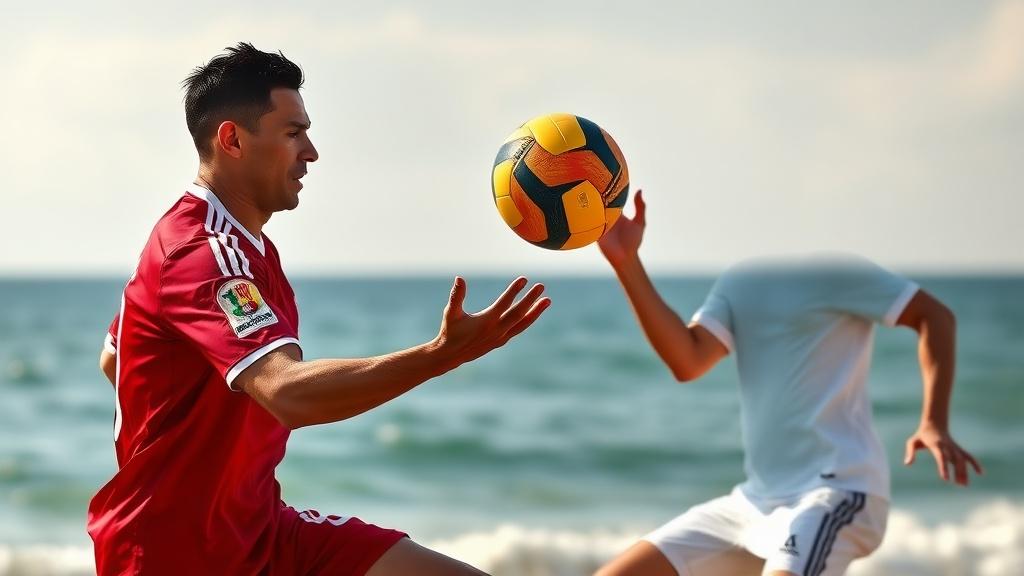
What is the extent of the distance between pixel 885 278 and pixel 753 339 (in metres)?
0.57

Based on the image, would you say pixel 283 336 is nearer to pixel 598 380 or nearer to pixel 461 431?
pixel 461 431

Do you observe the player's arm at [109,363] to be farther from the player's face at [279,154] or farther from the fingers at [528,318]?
the fingers at [528,318]

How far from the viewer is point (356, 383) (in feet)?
9.88

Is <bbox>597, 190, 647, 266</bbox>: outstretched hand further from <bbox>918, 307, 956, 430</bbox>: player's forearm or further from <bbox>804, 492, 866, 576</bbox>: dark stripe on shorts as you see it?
Result: <bbox>804, 492, 866, 576</bbox>: dark stripe on shorts

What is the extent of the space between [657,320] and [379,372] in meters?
2.30

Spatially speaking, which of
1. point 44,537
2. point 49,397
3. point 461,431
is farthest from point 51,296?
point 44,537

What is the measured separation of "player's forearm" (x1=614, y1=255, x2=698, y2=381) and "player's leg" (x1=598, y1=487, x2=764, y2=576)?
0.57 meters

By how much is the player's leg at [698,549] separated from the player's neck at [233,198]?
1.97m

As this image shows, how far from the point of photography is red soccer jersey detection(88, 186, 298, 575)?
11.3 ft

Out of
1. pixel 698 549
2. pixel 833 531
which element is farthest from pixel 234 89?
pixel 833 531

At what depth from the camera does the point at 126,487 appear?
11.9ft

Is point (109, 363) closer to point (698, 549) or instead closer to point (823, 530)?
point (698, 549)

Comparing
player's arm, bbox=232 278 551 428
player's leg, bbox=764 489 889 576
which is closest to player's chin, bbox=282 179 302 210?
player's arm, bbox=232 278 551 428

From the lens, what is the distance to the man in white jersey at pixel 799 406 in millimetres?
4781
